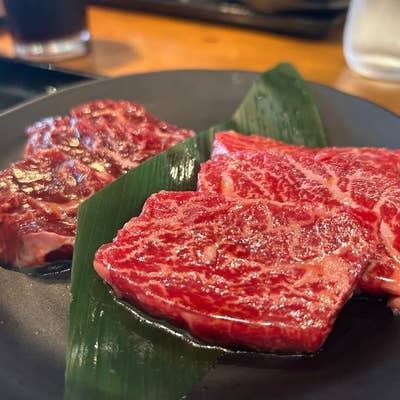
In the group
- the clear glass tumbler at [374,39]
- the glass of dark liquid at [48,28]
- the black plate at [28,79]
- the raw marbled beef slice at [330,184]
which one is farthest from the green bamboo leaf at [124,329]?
the glass of dark liquid at [48,28]

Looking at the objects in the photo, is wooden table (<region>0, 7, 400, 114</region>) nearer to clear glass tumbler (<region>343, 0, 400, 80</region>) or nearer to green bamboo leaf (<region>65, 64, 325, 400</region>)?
clear glass tumbler (<region>343, 0, 400, 80</region>)

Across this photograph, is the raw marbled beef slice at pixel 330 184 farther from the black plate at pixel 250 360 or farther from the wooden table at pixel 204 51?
the wooden table at pixel 204 51

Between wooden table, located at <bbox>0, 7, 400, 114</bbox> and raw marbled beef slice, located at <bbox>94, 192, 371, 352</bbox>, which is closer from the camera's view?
raw marbled beef slice, located at <bbox>94, 192, 371, 352</bbox>

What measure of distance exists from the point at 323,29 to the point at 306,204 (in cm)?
225

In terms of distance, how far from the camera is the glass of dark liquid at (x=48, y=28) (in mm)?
3156

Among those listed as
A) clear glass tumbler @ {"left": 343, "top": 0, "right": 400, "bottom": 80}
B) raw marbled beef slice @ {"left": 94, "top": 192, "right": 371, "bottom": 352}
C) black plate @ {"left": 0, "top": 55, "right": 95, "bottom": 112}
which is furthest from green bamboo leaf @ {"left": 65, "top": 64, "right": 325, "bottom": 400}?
clear glass tumbler @ {"left": 343, "top": 0, "right": 400, "bottom": 80}

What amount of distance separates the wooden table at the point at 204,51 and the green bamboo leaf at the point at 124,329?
1492mm

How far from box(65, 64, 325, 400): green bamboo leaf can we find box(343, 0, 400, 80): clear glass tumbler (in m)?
1.45

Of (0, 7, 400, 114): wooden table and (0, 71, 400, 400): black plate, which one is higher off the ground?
(0, 7, 400, 114): wooden table

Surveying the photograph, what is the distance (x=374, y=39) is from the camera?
2.94m

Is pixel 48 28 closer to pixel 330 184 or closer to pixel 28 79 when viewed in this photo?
pixel 28 79

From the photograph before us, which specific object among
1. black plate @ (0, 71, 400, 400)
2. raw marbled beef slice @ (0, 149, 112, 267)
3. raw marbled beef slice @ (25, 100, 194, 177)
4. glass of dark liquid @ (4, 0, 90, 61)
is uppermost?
glass of dark liquid @ (4, 0, 90, 61)

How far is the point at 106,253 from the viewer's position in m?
1.48

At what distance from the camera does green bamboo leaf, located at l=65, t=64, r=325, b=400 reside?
4.20 feet
